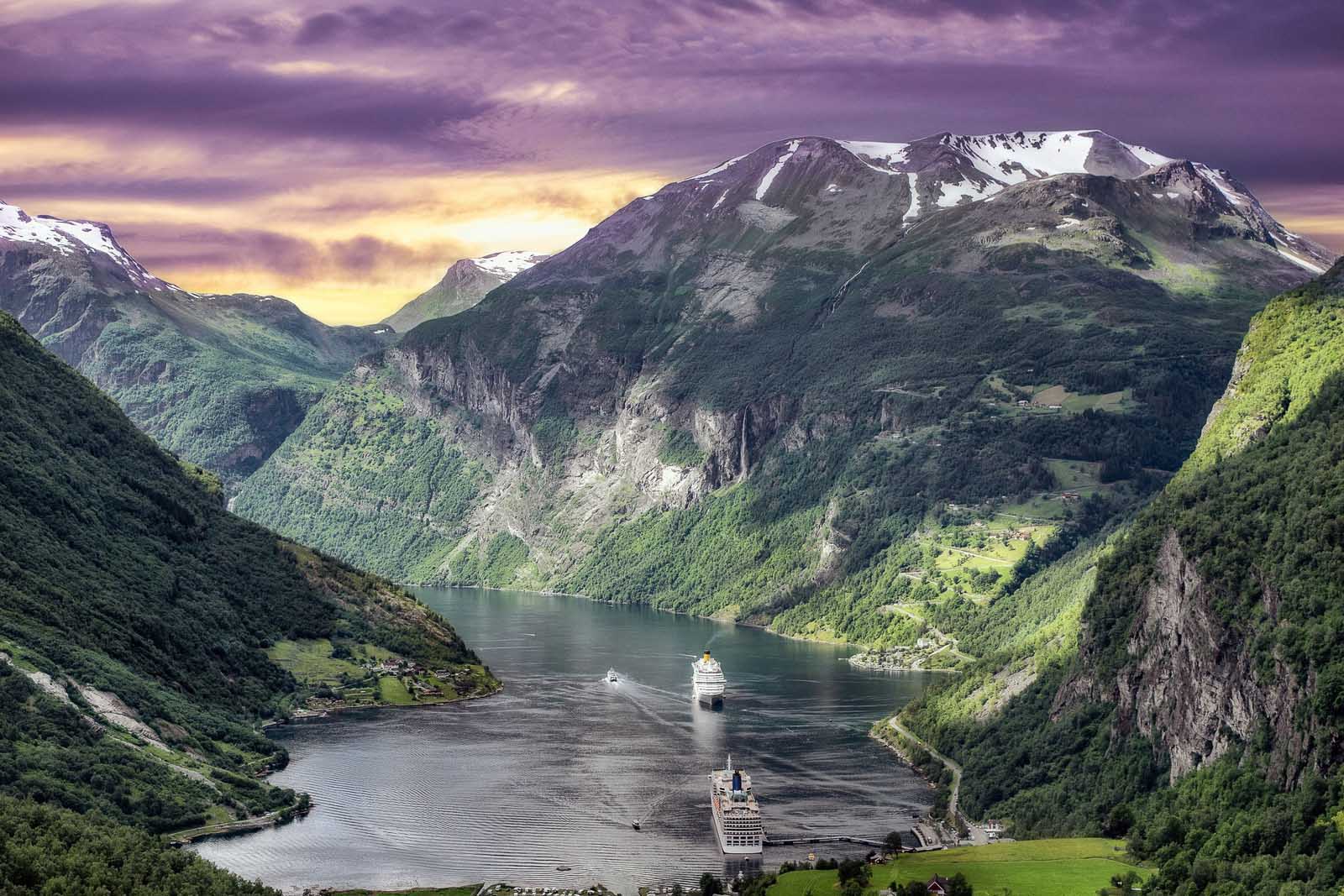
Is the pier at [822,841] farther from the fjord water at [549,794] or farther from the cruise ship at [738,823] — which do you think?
the fjord water at [549,794]

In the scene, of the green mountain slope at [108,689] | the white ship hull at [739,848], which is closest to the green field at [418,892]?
the green mountain slope at [108,689]

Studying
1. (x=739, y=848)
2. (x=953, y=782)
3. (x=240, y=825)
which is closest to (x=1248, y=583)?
(x=953, y=782)

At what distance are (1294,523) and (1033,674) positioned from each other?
171 ft

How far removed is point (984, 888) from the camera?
113 metres

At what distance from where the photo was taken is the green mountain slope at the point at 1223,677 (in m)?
110

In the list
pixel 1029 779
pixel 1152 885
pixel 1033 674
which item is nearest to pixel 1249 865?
pixel 1152 885

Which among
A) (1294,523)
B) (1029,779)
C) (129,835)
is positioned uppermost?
(1294,523)

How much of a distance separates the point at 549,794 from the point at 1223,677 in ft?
197

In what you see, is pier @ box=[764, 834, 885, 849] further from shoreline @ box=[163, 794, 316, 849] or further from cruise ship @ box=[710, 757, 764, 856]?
shoreline @ box=[163, 794, 316, 849]

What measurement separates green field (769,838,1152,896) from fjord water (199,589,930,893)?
12.1m

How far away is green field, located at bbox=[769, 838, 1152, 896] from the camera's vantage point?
112 m

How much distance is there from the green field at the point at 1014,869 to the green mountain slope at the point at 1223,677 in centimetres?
381

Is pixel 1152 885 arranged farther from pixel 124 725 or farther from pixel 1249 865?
pixel 124 725

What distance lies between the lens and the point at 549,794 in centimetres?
15475
